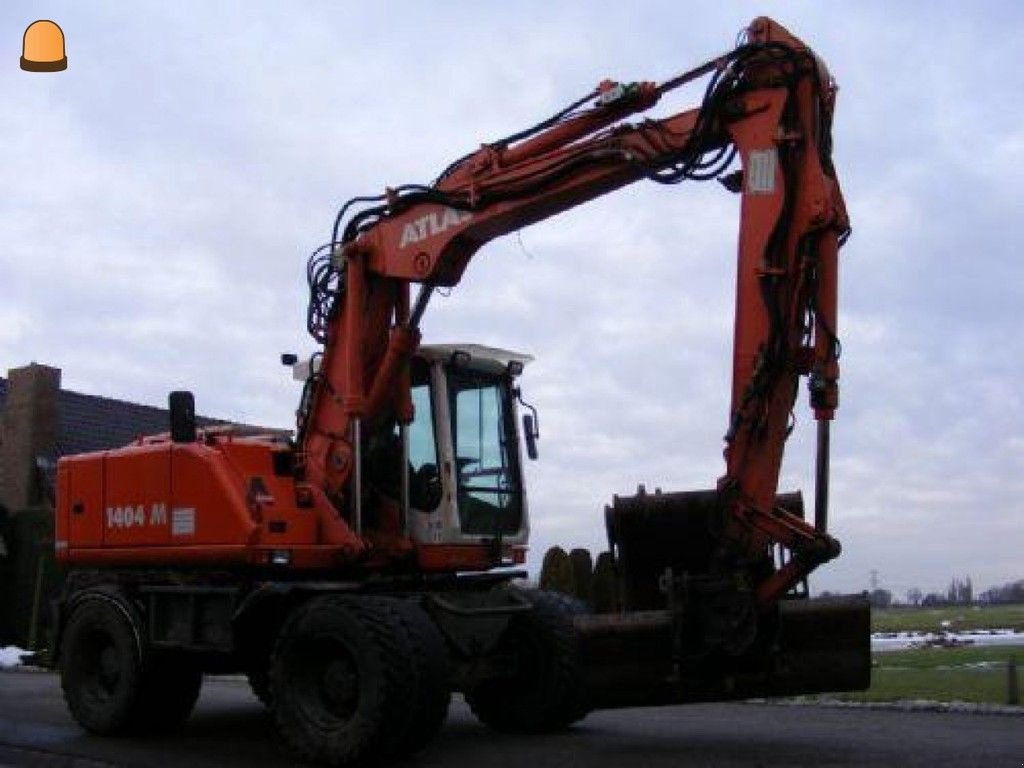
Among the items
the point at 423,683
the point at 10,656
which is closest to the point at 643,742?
the point at 423,683

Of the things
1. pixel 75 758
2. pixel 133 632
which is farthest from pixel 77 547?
pixel 75 758

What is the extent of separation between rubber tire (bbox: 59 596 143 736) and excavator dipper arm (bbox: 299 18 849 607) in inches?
88.5

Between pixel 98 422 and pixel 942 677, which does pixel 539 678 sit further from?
pixel 98 422

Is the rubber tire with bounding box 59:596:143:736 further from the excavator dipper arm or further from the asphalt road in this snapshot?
the excavator dipper arm

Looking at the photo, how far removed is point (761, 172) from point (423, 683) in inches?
169

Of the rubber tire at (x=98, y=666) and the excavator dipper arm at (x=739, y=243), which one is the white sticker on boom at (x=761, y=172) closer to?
the excavator dipper arm at (x=739, y=243)

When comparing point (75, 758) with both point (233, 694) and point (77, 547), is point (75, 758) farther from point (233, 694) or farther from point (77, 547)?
point (233, 694)

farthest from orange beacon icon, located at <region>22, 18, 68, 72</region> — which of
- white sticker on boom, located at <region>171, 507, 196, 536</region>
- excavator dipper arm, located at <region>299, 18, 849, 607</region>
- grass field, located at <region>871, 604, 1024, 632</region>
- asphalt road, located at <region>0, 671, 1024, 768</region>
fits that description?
grass field, located at <region>871, 604, 1024, 632</region>

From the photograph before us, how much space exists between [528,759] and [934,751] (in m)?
2.94

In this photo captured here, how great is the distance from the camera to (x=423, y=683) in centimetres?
922

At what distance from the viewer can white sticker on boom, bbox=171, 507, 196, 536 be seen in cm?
1109

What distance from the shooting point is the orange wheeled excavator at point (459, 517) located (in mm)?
8844

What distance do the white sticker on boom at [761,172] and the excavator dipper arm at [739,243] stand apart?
12 mm

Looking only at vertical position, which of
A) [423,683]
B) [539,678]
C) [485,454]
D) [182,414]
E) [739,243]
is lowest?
[539,678]
